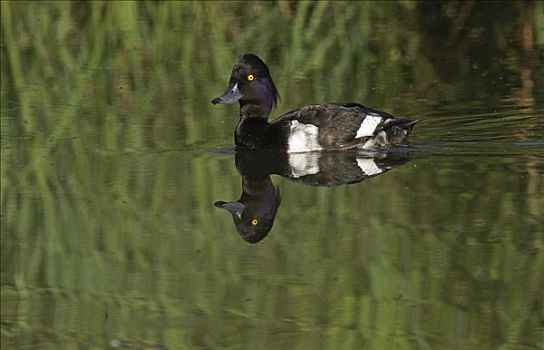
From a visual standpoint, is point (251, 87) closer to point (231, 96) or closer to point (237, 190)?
point (231, 96)

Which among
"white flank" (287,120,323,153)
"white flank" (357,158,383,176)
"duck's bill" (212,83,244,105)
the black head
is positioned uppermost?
"duck's bill" (212,83,244,105)

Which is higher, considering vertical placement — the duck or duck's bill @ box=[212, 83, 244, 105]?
duck's bill @ box=[212, 83, 244, 105]

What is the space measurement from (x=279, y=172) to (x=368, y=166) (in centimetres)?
57

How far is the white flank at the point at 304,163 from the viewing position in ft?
31.2

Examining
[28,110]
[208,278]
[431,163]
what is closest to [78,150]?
[28,110]

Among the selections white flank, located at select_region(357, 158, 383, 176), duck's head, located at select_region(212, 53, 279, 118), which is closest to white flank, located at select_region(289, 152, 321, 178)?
white flank, located at select_region(357, 158, 383, 176)

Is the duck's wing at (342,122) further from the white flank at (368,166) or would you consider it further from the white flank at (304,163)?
the white flank at (368,166)

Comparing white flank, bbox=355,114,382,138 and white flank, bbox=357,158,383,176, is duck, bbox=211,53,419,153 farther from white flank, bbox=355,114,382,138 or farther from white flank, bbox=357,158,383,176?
white flank, bbox=357,158,383,176

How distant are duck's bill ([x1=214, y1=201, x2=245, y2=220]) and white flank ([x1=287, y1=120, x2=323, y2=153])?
1399 millimetres

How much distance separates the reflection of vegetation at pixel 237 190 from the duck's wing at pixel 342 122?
67 centimetres

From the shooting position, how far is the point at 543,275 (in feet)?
22.7

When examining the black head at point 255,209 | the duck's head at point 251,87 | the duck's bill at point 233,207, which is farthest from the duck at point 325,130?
the duck's bill at point 233,207

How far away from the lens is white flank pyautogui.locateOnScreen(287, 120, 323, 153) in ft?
32.8

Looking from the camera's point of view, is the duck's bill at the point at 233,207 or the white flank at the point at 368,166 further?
the white flank at the point at 368,166
